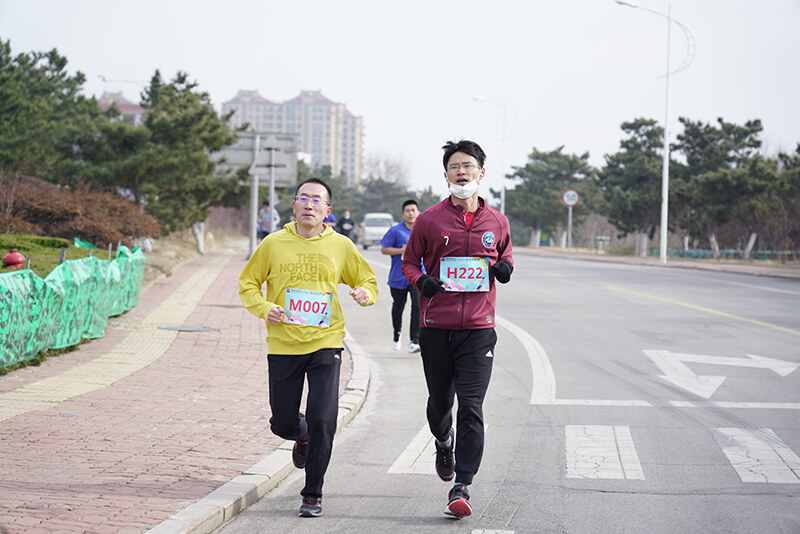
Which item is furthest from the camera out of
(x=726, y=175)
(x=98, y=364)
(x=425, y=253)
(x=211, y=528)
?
(x=726, y=175)

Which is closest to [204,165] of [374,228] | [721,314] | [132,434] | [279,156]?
[279,156]

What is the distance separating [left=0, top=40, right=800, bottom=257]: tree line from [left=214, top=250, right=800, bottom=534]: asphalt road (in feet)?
33.5

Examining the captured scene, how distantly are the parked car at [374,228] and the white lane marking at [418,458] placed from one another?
40514 millimetres

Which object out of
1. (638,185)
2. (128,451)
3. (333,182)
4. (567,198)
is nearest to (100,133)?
(128,451)

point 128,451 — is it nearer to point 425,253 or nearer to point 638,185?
point 425,253

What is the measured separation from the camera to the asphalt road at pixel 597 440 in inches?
201

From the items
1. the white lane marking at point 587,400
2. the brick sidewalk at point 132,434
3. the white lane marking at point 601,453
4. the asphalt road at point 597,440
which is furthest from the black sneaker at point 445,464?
the white lane marking at point 587,400

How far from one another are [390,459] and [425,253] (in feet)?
5.99

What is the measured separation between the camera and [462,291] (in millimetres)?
5246

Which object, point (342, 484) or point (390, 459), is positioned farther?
point (390, 459)

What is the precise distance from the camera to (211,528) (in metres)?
4.84

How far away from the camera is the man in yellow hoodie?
5.14 metres

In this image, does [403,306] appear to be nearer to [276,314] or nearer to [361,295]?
[361,295]

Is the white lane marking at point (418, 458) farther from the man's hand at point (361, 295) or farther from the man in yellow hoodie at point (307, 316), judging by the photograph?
the man's hand at point (361, 295)
